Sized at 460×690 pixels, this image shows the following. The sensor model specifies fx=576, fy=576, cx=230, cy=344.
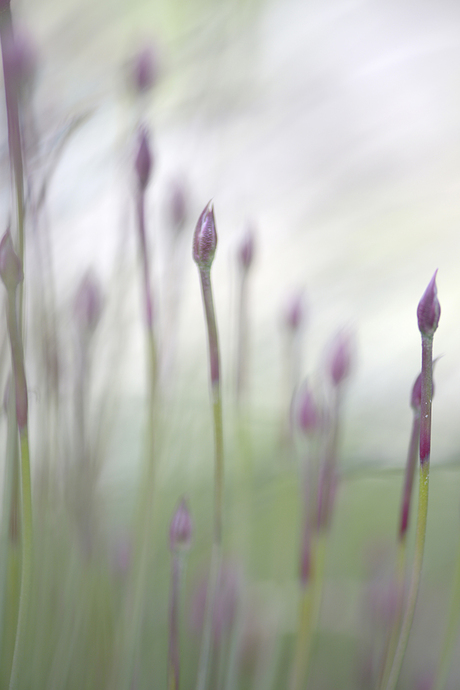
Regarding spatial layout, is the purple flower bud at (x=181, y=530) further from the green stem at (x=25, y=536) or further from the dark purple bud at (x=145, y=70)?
the dark purple bud at (x=145, y=70)

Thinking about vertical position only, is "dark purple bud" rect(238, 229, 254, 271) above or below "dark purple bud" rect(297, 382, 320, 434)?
above

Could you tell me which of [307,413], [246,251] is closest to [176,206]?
[246,251]

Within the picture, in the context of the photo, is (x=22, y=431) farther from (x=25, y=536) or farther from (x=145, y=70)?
(x=145, y=70)

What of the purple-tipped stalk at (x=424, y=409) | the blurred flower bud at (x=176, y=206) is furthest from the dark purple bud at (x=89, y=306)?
the purple-tipped stalk at (x=424, y=409)

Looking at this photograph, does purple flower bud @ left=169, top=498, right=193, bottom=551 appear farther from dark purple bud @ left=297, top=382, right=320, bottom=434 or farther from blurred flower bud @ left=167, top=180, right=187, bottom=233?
blurred flower bud @ left=167, top=180, right=187, bottom=233

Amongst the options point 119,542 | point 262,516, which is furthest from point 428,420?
point 262,516

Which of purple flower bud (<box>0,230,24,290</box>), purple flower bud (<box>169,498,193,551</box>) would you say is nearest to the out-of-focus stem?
purple flower bud (<box>0,230,24,290</box>)
